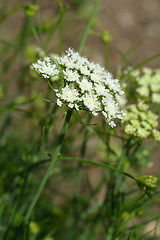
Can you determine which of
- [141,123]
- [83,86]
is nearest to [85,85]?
[83,86]

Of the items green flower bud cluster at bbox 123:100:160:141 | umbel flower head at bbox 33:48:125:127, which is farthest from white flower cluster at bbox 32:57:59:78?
green flower bud cluster at bbox 123:100:160:141

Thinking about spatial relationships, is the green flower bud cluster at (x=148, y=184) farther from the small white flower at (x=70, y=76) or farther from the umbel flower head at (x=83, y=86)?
the small white flower at (x=70, y=76)

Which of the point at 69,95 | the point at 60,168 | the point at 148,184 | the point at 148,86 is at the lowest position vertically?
the point at 148,184

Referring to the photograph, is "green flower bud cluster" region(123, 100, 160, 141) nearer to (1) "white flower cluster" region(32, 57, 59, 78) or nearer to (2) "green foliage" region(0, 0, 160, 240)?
(2) "green foliage" region(0, 0, 160, 240)

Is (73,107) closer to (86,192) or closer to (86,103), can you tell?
(86,103)

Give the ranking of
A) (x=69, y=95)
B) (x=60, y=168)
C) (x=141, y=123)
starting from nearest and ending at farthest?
(x=69, y=95) < (x=141, y=123) < (x=60, y=168)

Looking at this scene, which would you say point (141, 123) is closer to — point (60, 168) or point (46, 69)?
point (46, 69)
